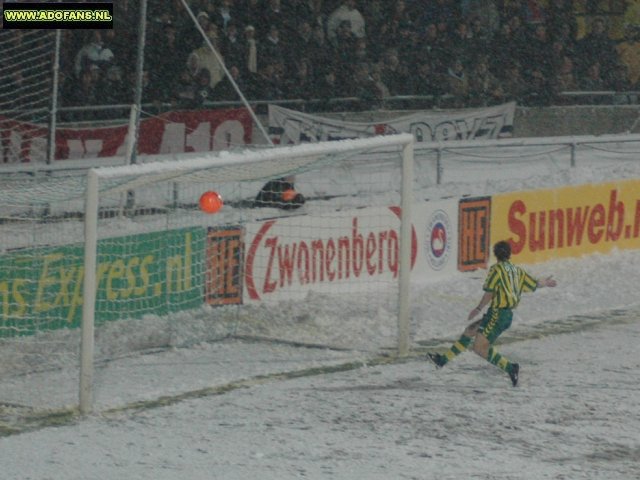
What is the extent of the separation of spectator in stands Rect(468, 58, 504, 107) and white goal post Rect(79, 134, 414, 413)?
590 centimetres

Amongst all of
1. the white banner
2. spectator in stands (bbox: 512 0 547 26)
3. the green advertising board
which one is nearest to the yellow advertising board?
the green advertising board

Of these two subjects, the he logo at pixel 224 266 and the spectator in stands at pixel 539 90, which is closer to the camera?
the he logo at pixel 224 266

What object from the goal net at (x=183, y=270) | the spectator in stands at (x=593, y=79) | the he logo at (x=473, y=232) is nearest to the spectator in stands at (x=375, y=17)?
the spectator in stands at (x=593, y=79)

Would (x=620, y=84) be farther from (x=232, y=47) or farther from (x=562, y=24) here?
(x=232, y=47)

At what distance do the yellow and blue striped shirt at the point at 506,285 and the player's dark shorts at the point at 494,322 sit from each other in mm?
49

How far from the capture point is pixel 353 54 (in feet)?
67.4

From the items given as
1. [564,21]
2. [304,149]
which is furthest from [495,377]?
[564,21]

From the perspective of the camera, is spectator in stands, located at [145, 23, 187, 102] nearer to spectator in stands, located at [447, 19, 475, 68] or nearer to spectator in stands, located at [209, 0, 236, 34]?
spectator in stands, located at [209, 0, 236, 34]

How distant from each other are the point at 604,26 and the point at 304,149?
1371cm

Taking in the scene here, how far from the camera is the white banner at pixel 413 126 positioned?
19.1m

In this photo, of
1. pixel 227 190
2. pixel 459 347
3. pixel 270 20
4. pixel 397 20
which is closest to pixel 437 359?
pixel 459 347

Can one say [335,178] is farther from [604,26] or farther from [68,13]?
[604,26]

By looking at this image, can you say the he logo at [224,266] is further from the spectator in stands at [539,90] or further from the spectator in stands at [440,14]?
the spectator in stands at [539,90]

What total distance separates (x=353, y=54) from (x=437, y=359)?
34.5 feet
